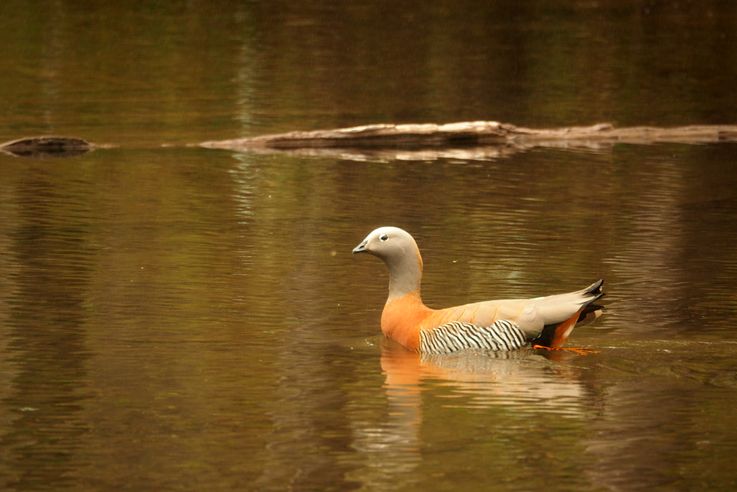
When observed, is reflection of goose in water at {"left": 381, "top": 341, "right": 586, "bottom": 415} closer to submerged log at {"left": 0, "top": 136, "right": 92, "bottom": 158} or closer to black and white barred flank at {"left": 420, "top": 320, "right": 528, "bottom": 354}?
black and white barred flank at {"left": 420, "top": 320, "right": 528, "bottom": 354}

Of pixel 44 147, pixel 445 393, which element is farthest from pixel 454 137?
pixel 445 393

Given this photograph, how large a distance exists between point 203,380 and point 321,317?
2.00m

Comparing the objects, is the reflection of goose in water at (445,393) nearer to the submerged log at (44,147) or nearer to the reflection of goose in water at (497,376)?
the reflection of goose in water at (497,376)

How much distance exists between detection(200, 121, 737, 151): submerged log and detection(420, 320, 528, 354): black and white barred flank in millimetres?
10574

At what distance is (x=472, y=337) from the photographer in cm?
1055

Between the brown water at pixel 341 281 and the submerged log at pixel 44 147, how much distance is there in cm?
34

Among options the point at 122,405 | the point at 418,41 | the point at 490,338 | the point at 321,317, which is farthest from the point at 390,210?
the point at 418,41

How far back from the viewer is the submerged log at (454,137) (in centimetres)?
2122

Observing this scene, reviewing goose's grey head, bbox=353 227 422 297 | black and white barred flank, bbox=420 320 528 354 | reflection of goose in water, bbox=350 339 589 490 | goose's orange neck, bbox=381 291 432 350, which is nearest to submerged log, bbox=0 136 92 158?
goose's grey head, bbox=353 227 422 297

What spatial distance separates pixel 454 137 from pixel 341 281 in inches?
333

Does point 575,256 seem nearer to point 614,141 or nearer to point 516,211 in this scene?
point 516,211

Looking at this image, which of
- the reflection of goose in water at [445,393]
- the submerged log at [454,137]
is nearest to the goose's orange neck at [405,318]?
the reflection of goose in water at [445,393]

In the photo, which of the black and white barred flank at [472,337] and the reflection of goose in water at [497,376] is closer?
the reflection of goose in water at [497,376]

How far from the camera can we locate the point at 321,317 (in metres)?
11.8
